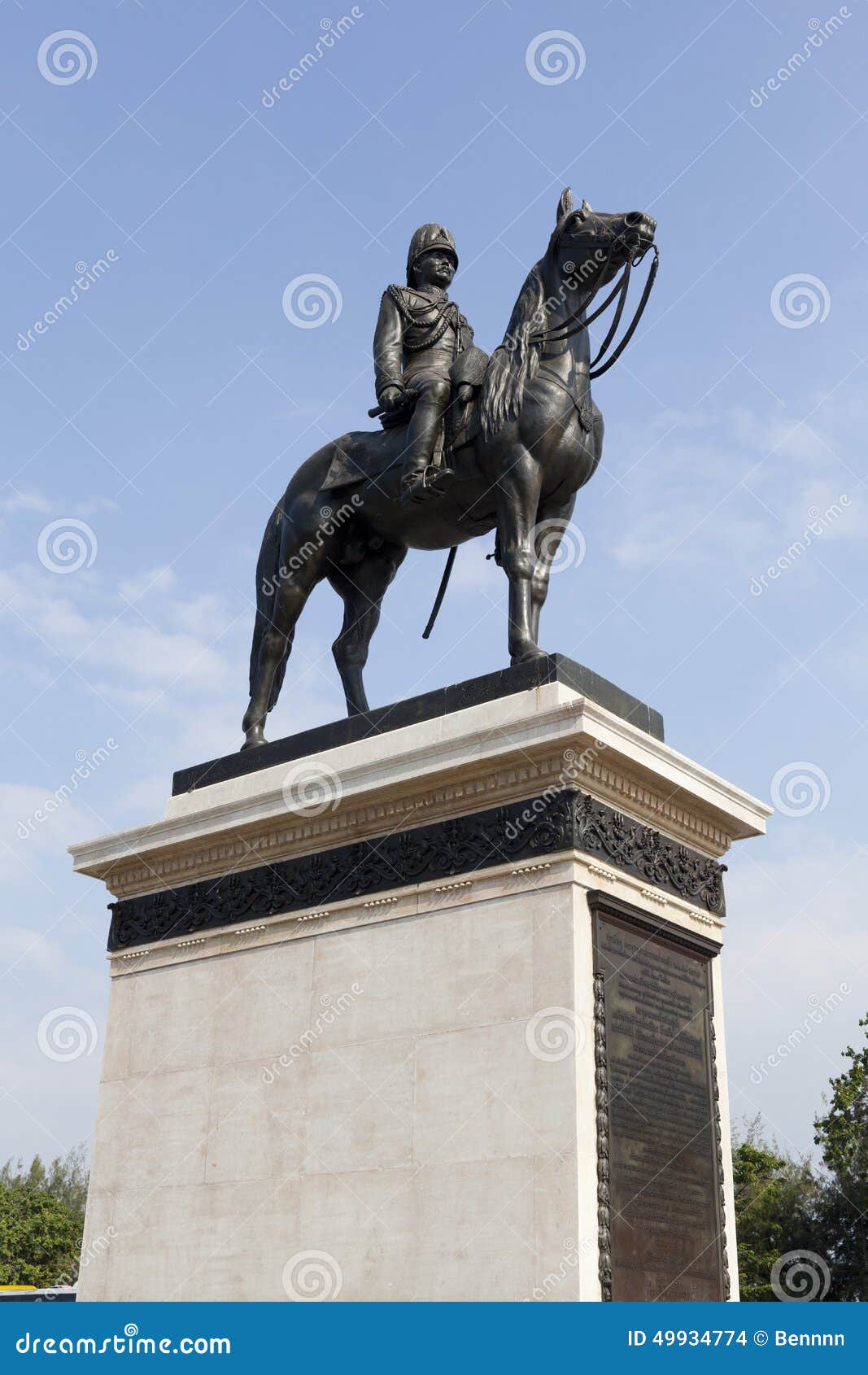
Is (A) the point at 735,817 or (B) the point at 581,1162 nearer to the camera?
(B) the point at 581,1162

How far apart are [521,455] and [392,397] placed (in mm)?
1494

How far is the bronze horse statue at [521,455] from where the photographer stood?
11.0 meters

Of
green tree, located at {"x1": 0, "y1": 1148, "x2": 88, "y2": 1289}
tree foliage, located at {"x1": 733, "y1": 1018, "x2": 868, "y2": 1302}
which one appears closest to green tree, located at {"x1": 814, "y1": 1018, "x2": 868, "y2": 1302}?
tree foliage, located at {"x1": 733, "y1": 1018, "x2": 868, "y2": 1302}

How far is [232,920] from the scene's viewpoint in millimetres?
11430

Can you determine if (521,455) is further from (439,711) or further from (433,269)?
(433,269)

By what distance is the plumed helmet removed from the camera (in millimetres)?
12727

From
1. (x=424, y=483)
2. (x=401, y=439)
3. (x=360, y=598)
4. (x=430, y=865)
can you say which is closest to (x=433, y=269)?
(x=401, y=439)

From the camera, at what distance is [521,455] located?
11.0 m

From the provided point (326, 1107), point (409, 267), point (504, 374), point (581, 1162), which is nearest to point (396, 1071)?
point (326, 1107)

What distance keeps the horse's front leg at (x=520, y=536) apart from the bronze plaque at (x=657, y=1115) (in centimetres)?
240

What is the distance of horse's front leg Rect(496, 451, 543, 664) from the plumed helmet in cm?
280

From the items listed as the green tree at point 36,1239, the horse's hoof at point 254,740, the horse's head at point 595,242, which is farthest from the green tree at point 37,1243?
the horse's head at point 595,242

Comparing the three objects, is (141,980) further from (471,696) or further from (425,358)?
(425,358)
